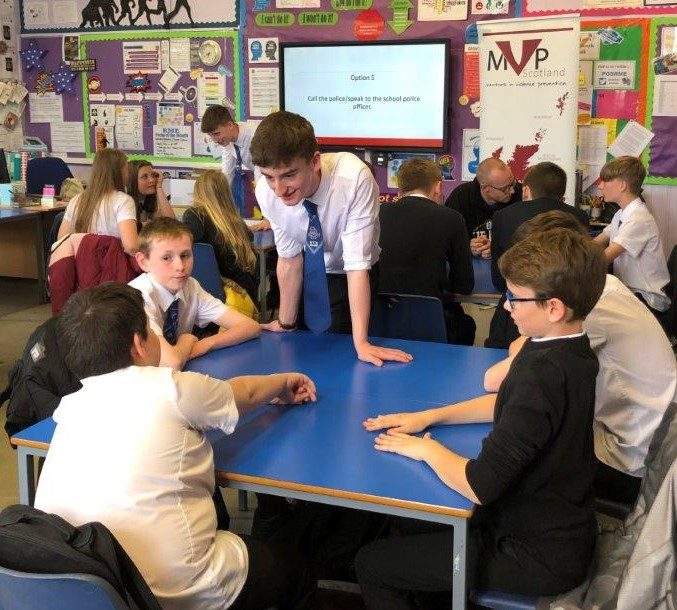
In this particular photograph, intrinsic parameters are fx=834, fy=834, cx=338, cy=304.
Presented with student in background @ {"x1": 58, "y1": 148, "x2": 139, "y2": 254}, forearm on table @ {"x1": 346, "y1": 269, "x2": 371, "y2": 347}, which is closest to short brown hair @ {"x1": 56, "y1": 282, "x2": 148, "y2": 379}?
forearm on table @ {"x1": 346, "y1": 269, "x2": 371, "y2": 347}

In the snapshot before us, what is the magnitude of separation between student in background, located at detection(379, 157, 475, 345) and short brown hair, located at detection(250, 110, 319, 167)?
3.91 ft

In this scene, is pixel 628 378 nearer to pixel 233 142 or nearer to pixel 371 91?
pixel 233 142

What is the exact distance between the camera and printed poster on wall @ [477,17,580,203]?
17.7 ft

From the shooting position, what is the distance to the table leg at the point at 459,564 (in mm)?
1622

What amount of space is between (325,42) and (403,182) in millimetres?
3056

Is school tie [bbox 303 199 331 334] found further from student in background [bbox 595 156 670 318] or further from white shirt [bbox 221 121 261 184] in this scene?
white shirt [bbox 221 121 261 184]

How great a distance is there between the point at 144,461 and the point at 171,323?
1.08m

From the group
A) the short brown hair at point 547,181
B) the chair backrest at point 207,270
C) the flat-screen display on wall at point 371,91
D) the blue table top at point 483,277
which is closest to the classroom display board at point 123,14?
the flat-screen display on wall at point 371,91

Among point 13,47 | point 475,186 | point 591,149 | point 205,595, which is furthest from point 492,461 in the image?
point 13,47

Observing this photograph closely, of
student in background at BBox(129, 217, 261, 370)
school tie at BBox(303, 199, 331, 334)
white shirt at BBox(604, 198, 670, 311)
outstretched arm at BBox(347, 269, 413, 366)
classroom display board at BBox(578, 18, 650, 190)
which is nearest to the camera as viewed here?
outstretched arm at BBox(347, 269, 413, 366)

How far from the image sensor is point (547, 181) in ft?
12.0

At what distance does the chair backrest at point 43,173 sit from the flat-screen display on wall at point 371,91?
1.97 metres

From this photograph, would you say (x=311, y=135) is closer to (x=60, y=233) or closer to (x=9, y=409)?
(x=9, y=409)

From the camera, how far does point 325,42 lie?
6.30m
